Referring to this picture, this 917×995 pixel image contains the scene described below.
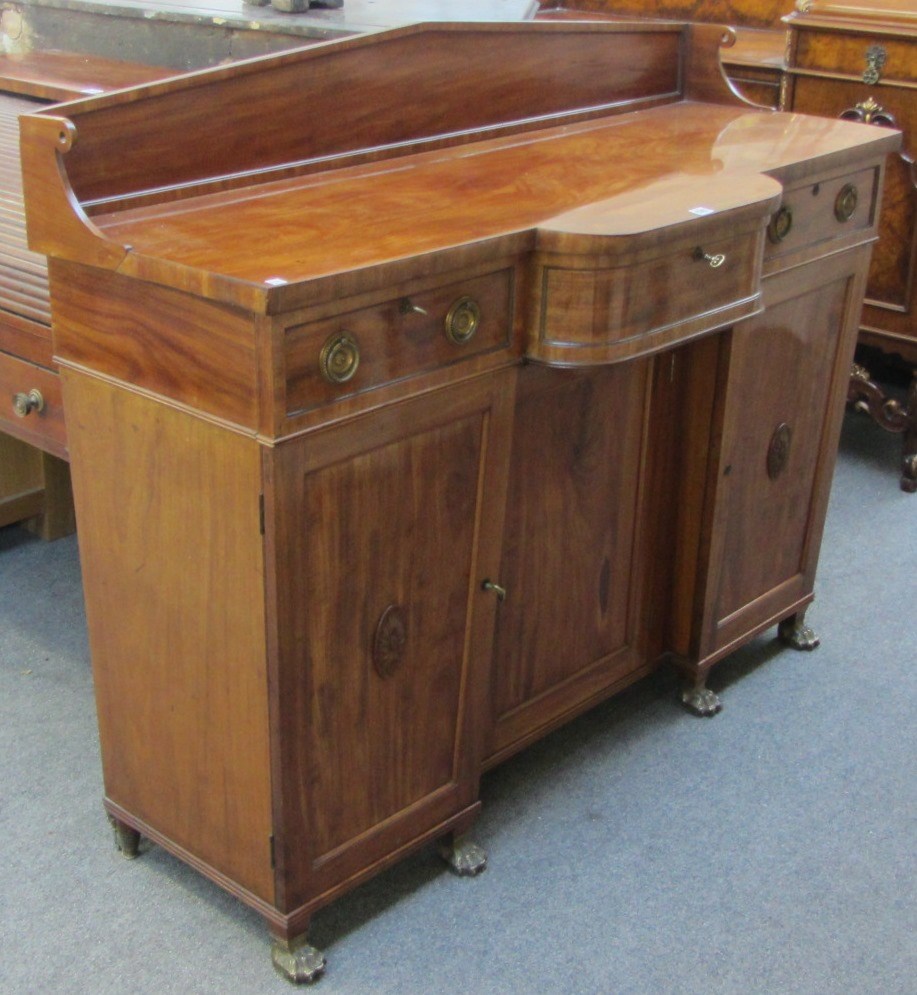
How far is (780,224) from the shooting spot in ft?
7.02

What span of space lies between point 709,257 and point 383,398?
0.54 m

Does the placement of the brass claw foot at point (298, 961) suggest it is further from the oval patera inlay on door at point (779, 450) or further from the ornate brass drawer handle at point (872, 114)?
the ornate brass drawer handle at point (872, 114)

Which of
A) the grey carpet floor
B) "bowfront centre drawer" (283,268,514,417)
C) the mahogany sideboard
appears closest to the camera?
"bowfront centre drawer" (283,268,514,417)

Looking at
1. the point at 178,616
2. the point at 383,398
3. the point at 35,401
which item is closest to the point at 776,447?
the point at 383,398

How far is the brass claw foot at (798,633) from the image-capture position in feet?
8.87

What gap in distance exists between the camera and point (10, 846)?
205 centimetres

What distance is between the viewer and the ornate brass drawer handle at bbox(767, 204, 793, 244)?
2125 mm

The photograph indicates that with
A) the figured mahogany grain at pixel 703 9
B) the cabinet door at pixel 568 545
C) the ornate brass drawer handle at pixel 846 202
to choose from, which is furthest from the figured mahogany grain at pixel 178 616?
the figured mahogany grain at pixel 703 9

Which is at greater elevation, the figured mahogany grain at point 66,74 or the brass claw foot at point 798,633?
the figured mahogany grain at point 66,74

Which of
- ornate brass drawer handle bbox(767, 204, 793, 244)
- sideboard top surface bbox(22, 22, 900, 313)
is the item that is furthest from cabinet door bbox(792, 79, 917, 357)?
ornate brass drawer handle bbox(767, 204, 793, 244)

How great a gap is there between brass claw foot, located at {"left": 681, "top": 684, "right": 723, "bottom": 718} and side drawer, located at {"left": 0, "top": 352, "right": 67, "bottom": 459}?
1241 millimetres

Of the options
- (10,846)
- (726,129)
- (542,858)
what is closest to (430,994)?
(542,858)

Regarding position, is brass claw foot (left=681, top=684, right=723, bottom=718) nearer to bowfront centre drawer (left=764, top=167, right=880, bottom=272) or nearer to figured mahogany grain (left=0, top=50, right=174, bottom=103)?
bowfront centre drawer (left=764, top=167, right=880, bottom=272)

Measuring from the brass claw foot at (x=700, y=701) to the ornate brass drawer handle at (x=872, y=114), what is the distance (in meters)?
1.62
